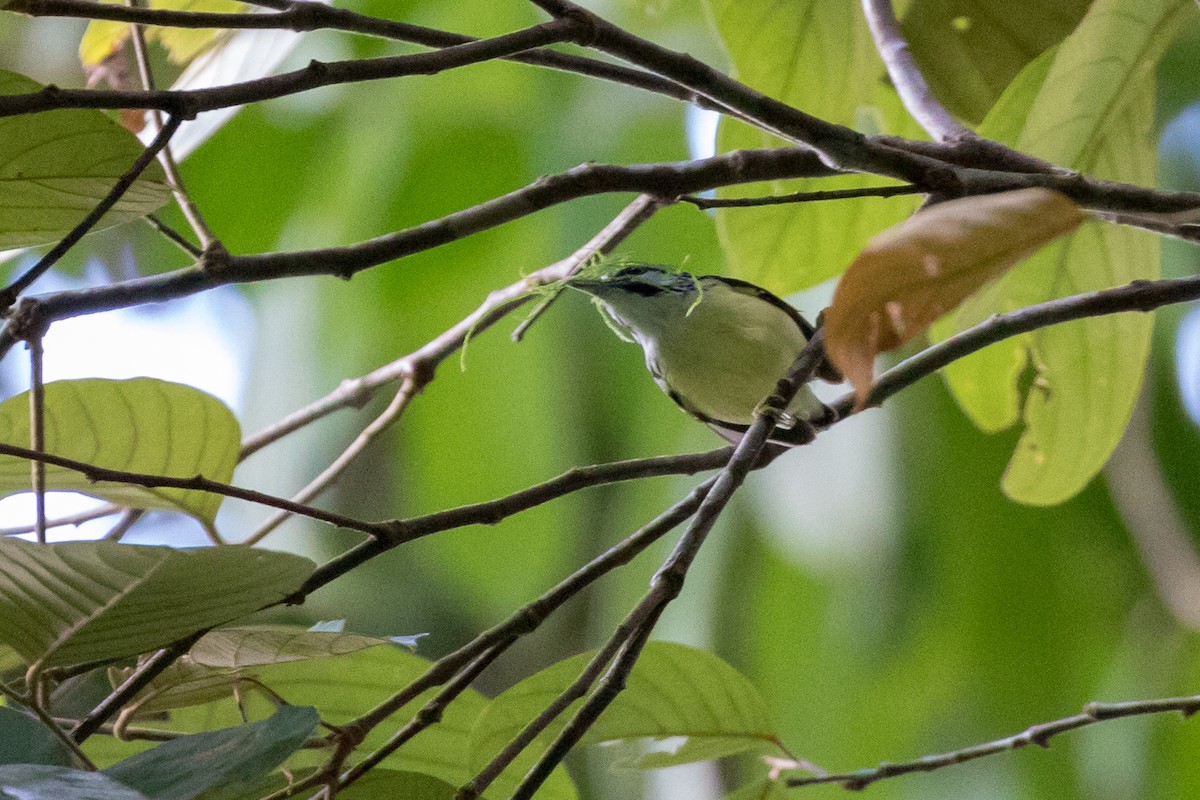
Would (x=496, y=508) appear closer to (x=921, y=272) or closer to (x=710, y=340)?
(x=921, y=272)

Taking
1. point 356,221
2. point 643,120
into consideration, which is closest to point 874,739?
point 643,120

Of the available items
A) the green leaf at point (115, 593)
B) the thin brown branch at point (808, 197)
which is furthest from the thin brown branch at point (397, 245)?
the green leaf at point (115, 593)

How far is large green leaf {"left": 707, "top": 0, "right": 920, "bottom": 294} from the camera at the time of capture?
46.4 inches

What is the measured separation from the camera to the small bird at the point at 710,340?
127 centimetres

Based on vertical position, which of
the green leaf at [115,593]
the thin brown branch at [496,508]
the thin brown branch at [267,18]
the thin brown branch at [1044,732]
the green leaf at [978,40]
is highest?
the green leaf at [978,40]

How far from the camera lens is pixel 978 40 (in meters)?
1.33

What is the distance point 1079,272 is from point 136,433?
987 millimetres

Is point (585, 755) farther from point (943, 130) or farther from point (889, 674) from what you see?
point (943, 130)

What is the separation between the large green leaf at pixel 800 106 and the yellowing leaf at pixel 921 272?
0.73 meters

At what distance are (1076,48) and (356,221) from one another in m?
2.07

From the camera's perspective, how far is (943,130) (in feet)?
2.96

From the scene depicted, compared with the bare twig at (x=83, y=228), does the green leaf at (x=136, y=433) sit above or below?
below

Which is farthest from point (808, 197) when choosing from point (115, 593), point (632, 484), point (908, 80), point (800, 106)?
point (632, 484)

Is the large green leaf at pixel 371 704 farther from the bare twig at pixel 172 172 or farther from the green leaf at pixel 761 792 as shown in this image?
the bare twig at pixel 172 172
